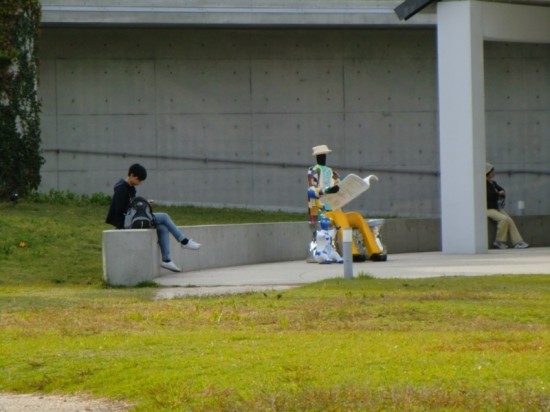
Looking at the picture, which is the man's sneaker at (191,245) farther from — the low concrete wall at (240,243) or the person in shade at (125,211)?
the low concrete wall at (240,243)

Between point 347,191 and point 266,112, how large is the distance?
986 cm

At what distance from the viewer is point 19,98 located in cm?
2748

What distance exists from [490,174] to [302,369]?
1906cm

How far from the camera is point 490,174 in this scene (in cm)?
2825

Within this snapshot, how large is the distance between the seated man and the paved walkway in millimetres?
481

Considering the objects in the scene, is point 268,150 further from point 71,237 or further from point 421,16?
point 71,237

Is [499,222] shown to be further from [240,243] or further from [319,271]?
[319,271]

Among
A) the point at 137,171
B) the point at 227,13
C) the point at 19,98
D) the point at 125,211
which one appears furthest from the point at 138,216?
the point at 227,13

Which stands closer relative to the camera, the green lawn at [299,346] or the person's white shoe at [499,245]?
the green lawn at [299,346]

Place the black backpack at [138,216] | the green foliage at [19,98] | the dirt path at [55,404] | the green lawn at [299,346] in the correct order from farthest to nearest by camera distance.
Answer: the green foliage at [19,98] < the black backpack at [138,216] < the dirt path at [55,404] < the green lawn at [299,346]

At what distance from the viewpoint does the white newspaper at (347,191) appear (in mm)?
22594

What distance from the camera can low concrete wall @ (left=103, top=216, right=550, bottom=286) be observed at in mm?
18719

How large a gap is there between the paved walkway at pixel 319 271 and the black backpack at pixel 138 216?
29.2 inches

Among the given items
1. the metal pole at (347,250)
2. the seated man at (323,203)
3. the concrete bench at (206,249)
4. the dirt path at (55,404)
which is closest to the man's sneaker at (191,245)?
the concrete bench at (206,249)
